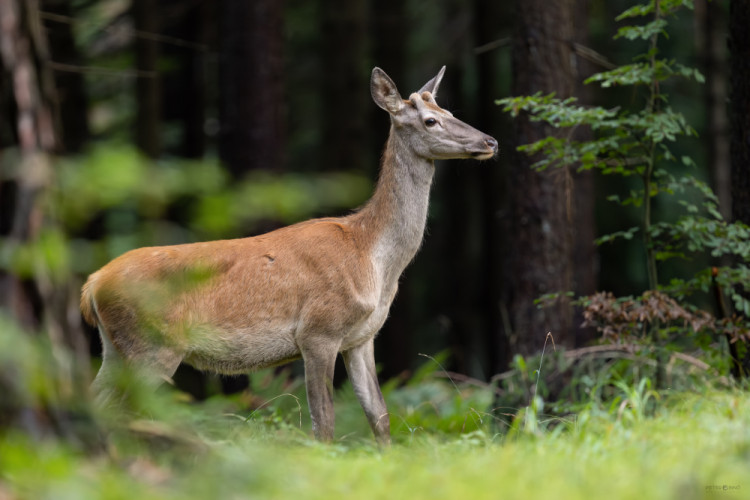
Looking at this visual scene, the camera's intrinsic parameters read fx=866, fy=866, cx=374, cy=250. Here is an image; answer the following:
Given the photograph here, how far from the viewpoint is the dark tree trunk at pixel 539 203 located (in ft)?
27.3

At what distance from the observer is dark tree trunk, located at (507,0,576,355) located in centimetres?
831

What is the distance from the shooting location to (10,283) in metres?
3.08

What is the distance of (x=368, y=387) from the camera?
23.4ft

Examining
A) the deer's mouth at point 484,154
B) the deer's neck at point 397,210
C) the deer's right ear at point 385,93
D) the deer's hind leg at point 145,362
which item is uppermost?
the deer's right ear at point 385,93

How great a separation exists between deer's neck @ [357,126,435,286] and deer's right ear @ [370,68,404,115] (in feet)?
0.81

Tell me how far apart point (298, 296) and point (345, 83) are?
7541 mm

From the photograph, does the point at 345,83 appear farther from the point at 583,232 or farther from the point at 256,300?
the point at 256,300

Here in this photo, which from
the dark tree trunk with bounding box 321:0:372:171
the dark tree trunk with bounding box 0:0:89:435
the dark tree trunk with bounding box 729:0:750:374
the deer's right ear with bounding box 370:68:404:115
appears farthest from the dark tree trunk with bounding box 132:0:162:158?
the dark tree trunk with bounding box 0:0:89:435

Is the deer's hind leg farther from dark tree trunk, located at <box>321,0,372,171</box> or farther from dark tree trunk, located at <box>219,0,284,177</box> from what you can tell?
dark tree trunk, located at <box>321,0,372,171</box>

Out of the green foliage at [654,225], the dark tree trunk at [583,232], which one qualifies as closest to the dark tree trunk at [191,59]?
the dark tree trunk at [583,232]

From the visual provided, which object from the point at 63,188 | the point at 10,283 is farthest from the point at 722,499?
the point at 10,283

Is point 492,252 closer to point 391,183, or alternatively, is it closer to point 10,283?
point 391,183

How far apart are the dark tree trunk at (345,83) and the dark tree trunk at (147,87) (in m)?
3.01

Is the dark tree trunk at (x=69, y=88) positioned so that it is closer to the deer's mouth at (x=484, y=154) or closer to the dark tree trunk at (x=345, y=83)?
the dark tree trunk at (x=345, y=83)
